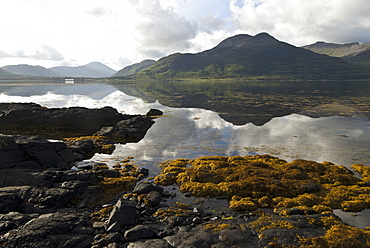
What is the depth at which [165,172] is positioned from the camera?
25.8 metres

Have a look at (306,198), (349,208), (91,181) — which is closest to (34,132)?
(91,181)

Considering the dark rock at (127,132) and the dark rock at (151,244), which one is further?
the dark rock at (127,132)

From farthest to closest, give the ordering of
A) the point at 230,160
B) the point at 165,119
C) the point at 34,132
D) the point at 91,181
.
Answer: the point at 165,119, the point at 34,132, the point at 230,160, the point at 91,181

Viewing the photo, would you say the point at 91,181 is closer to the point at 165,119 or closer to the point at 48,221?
the point at 48,221

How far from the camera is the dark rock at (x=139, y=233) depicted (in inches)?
579

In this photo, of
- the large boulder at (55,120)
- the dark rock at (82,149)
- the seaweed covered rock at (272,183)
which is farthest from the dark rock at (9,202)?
the large boulder at (55,120)

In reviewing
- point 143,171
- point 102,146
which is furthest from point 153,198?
point 102,146

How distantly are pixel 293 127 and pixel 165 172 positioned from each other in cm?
3299

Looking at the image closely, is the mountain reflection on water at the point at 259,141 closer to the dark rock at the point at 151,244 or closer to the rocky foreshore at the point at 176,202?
the rocky foreshore at the point at 176,202

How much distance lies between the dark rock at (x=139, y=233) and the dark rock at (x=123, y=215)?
108 centimetres

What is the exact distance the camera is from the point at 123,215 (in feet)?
53.4

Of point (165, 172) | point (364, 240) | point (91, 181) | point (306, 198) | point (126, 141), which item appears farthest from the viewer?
point (126, 141)

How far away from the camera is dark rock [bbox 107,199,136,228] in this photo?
15.9m

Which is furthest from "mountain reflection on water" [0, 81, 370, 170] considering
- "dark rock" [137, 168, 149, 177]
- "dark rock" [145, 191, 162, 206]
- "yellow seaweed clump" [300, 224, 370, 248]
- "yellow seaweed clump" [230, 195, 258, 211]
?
"yellow seaweed clump" [300, 224, 370, 248]
